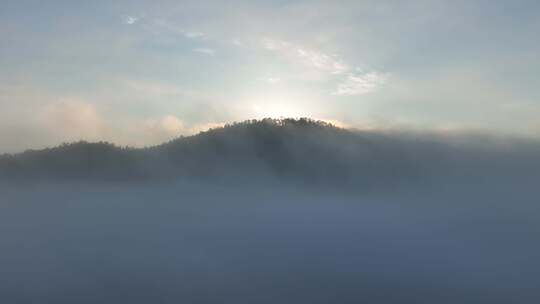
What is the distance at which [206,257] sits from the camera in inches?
5620

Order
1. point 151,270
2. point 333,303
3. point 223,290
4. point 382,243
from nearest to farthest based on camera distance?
point 333,303 < point 223,290 < point 151,270 < point 382,243

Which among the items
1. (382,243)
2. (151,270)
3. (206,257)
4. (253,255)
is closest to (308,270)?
(253,255)

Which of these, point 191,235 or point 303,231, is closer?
point 191,235

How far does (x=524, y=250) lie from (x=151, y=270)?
119477 millimetres

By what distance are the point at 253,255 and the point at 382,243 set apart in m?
55.0

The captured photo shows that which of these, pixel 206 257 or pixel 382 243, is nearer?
pixel 206 257

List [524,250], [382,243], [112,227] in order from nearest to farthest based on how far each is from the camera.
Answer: [524,250] < [382,243] < [112,227]

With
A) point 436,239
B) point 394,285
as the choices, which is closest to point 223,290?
point 394,285

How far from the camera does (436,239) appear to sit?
595 ft

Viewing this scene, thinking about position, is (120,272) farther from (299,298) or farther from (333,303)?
(333,303)

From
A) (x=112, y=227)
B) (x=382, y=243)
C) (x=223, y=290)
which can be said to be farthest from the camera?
(x=112, y=227)

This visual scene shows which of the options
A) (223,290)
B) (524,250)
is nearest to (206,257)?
(223,290)

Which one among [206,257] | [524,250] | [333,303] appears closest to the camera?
[333,303]

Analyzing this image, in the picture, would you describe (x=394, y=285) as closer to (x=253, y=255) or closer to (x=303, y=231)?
(x=253, y=255)
